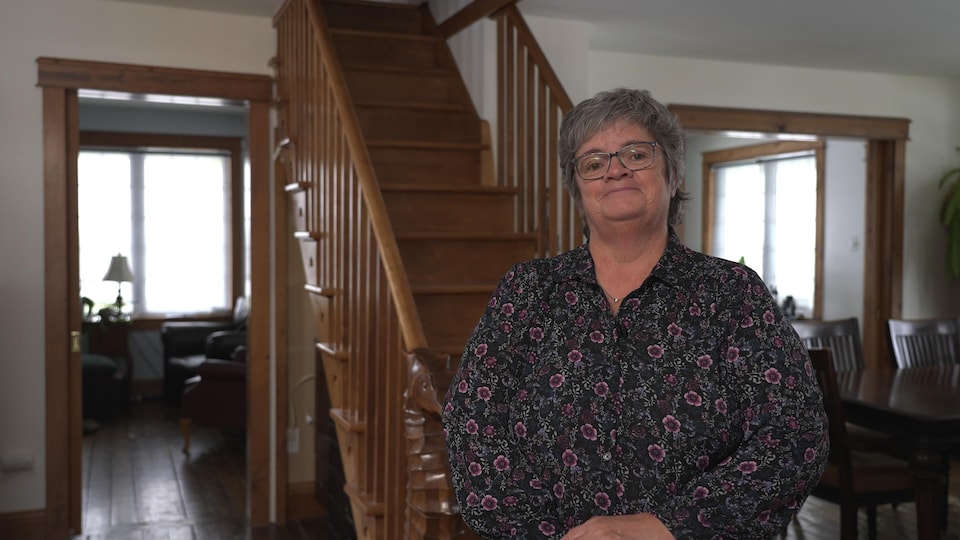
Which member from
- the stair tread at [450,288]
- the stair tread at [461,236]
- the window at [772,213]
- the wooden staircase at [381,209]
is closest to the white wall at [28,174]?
the wooden staircase at [381,209]

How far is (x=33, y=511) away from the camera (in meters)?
4.19

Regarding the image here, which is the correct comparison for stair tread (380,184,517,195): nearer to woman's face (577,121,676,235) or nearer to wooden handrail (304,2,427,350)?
wooden handrail (304,2,427,350)

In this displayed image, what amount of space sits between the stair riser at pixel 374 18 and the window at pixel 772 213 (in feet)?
13.0

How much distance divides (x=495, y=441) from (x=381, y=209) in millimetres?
1414

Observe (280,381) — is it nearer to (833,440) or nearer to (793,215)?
(833,440)

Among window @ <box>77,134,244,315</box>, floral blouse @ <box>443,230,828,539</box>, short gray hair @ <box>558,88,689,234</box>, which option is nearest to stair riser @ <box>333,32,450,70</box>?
short gray hair @ <box>558,88,689,234</box>

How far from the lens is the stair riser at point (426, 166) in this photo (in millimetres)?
4039

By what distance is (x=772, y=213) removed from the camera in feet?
26.6

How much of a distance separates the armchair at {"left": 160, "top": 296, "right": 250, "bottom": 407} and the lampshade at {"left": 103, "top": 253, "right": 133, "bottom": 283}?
22.1 inches

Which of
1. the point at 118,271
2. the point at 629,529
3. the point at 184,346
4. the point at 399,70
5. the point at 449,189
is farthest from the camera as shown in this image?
the point at 184,346

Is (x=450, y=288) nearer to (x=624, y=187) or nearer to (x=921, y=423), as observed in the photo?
(x=921, y=423)

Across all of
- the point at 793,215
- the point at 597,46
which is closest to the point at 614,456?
the point at 597,46

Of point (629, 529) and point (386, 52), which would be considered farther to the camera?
point (386, 52)

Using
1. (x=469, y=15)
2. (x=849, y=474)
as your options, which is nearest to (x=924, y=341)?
(x=849, y=474)
